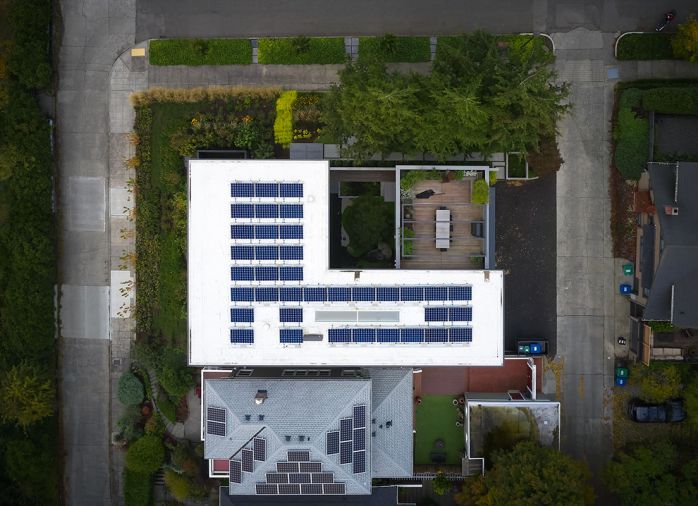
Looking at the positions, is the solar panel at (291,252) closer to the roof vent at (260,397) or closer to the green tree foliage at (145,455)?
the roof vent at (260,397)

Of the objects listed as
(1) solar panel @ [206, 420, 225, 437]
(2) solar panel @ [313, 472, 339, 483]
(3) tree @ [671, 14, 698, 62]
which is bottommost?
(2) solar panel @ [313, 472, 339, 483]

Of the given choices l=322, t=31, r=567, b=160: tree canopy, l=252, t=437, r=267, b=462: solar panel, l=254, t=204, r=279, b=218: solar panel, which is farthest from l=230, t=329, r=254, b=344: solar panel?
l=322, t=31, r=567, b=160: tree canopy

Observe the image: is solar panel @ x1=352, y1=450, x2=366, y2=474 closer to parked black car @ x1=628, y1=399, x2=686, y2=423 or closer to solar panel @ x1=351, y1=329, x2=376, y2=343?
solar panel @ x1=351, y1=329, x2=376, y2=343

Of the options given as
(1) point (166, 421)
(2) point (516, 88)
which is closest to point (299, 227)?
(2) point (516, 88)

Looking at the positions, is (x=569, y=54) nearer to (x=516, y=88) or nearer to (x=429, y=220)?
(x=516, y=88)

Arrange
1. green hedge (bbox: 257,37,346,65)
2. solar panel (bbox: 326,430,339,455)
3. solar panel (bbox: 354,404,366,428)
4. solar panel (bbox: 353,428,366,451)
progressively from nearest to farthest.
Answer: solar panel (bbox: 326,430,339,455) < solar panel (bbox: 354,404,366,428) < solar panel (bbox: 353,428,366,451) < green hedge (bbox: 257,37,346,65)

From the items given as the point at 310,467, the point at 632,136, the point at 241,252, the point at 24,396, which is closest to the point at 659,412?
the point at 632,136

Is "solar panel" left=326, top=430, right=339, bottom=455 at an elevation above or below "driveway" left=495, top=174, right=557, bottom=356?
below
